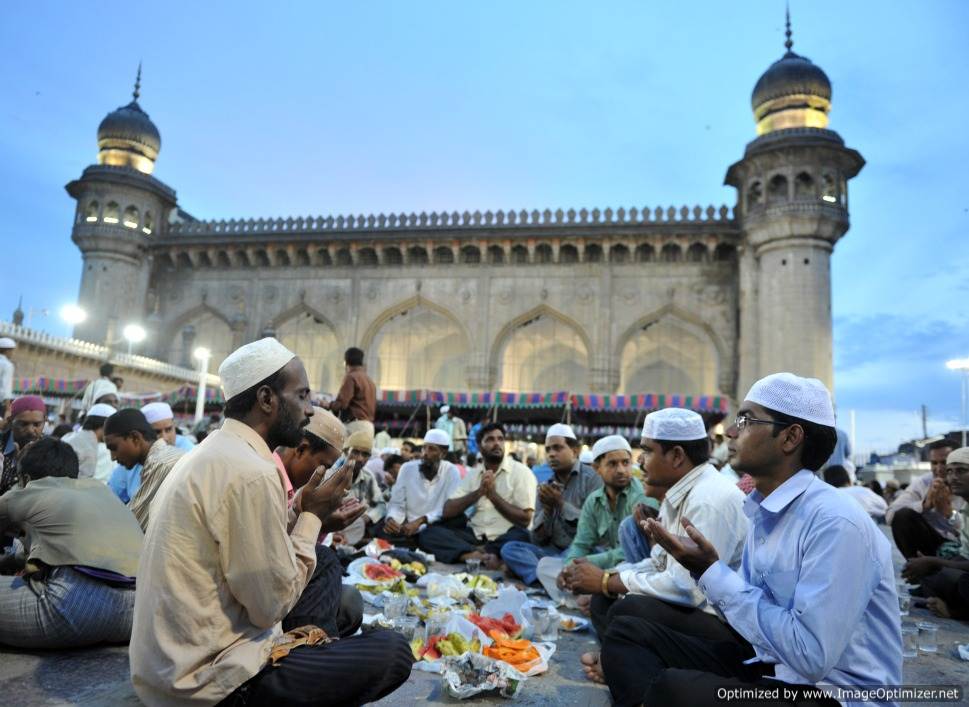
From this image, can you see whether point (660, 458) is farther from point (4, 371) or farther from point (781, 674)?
point (4, 371)

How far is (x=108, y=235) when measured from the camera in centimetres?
2056

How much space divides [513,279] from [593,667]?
17.0 m

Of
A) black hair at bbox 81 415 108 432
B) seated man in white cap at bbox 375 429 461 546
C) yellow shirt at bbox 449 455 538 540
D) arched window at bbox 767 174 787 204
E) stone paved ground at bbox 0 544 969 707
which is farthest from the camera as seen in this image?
arched window at bbox 767 174 787 204

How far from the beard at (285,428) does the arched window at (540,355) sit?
57.3 feet

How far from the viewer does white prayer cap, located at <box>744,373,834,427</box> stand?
6.35 ft

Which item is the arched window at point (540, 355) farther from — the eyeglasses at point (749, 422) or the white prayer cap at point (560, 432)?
the eyeglasses at point (749, 422)

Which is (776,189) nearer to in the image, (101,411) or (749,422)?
(101,411)

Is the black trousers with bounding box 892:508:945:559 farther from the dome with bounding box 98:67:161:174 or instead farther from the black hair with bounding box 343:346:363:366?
the dome with bounding box 98:67:161:174

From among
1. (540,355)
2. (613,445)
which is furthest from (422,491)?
(540,355)

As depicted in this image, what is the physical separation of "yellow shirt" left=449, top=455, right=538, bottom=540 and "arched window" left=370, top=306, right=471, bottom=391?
14.1 metres

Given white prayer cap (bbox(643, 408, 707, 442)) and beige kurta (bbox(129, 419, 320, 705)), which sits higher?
white prayer cap (bbox(643, 408, 707, 442))

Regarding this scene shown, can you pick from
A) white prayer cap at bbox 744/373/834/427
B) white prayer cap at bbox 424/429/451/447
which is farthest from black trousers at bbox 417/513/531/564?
white prayer cap at bbox 744/373/834/427

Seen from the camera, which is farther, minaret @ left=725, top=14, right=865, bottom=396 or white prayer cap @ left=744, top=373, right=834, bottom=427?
minaret @ left=725, top=14, right=865, bottom=396

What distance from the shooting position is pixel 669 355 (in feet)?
62.6
